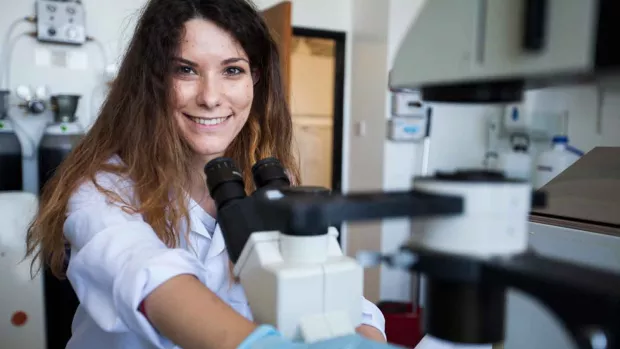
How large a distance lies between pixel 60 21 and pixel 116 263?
7.55ft

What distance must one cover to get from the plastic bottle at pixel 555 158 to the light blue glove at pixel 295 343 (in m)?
2.52

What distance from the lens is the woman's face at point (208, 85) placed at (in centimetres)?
99

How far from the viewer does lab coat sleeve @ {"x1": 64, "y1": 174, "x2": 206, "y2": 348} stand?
1.86ft

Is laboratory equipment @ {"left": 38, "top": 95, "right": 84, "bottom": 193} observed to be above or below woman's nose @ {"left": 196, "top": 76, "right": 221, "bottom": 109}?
below

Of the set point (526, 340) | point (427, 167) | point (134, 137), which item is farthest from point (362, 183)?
point (134, 137)

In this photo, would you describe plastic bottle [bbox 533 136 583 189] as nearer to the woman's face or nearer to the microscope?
the woman's face

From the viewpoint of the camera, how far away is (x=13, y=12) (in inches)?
98.4

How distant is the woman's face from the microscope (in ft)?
1.91

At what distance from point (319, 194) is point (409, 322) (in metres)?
2.31

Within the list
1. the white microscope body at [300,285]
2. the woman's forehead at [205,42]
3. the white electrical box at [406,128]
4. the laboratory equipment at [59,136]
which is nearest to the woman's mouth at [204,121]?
the woman's forehead at [205,42]

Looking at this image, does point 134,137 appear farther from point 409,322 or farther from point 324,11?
point 324,11

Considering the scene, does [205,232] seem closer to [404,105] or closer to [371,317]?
[371,317]

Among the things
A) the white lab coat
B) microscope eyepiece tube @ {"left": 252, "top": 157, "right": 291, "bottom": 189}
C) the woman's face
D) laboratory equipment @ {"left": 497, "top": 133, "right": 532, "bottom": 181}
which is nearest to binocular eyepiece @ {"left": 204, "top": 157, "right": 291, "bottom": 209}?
microscope eyepiece tube @ {"left": 252, "top": 157, "right": 291, "bottom": 189}

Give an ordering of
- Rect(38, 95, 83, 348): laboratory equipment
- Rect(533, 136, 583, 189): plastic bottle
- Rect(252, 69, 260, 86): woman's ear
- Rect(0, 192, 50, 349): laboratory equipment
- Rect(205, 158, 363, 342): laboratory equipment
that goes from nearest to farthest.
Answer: Rect(205, 158, 363, 342): laboratory equipment, Rect(252, 69, 260, 86): woman's ear, Rect(0, 192, 50, 349): laboratory equipment, Rect(38, 95, 83, 348): laboratory equipment, Rect(533, 136, 583, 189): plastic bottle
